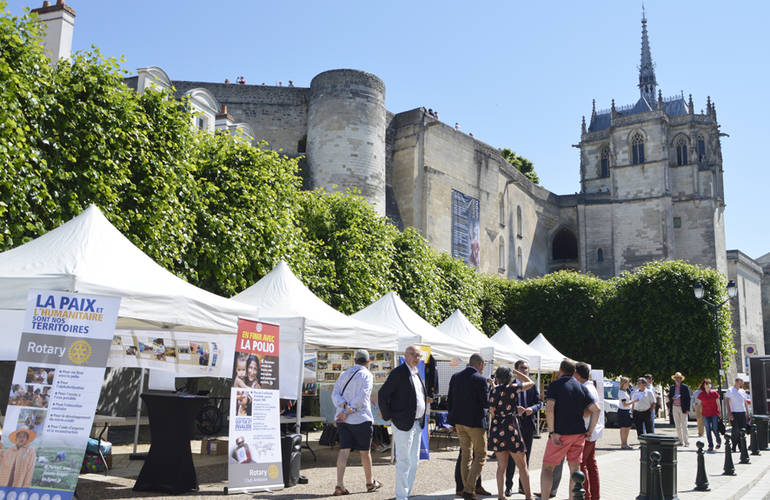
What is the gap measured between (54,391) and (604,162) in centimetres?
6031

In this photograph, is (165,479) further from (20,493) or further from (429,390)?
(429,390)

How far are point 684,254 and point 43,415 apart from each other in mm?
53431

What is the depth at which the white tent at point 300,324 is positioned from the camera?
29.7 ft

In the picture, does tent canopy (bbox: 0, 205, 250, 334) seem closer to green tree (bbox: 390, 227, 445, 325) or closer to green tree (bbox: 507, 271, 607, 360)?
green tree (bbox: 390, 227, 445, 325)

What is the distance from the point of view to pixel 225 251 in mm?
14062

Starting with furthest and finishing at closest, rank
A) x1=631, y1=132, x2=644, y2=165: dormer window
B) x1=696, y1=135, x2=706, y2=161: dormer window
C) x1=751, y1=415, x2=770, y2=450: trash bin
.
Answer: x1=696, y1=135, x2=706, y2=161: dormer window → x1=631, y1=132, x2=644, y2=165: dormer window → x1=751, y1=415, x2=770, y2=450: trash bin

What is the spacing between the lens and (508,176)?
46406mm

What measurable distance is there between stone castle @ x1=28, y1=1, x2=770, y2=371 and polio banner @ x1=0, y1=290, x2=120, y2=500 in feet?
45.1

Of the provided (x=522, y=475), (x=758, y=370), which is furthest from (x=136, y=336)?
(x=758, y=370)

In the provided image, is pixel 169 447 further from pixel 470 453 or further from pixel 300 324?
pixel 470 453

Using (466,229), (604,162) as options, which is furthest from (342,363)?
(604,162)

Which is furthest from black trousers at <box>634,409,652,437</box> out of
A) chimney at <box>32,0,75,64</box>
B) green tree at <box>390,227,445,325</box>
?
chimney at <box>32,0,75,64</box>

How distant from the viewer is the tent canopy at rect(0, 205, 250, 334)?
20.5ft

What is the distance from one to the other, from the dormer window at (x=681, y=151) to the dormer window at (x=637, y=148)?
349cm
